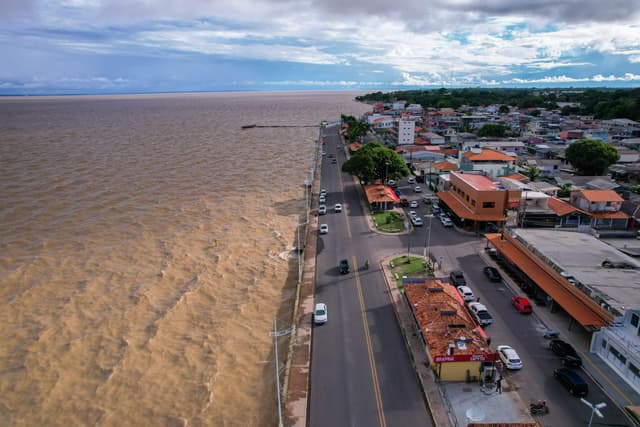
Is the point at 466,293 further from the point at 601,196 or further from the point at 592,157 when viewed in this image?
the point at 592,157

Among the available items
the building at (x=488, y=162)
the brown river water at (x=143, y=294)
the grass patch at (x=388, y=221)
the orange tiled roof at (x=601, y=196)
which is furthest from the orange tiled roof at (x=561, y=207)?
the brown river water at (x=143, y=294)

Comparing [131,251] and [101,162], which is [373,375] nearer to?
[131,251]

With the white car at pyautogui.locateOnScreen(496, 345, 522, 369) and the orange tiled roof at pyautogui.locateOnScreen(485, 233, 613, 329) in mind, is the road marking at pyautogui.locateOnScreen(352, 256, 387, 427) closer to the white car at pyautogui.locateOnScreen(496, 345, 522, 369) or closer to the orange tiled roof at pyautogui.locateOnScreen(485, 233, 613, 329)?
the white car at pyautogui.locateOnScreen(496, 345, 522, 369)

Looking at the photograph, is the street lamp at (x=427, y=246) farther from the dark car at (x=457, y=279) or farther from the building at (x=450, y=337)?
the building at (x=450, y=337)

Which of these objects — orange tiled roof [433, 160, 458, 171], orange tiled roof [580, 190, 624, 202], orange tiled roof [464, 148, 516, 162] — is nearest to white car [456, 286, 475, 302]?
orange tiled roof [580, 190, 624, 202]

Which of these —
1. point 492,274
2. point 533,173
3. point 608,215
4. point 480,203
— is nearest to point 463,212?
point 480,203

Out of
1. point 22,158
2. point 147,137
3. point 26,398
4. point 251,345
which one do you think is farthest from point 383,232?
point 147,137

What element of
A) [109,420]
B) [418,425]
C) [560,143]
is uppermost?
[560,143]
